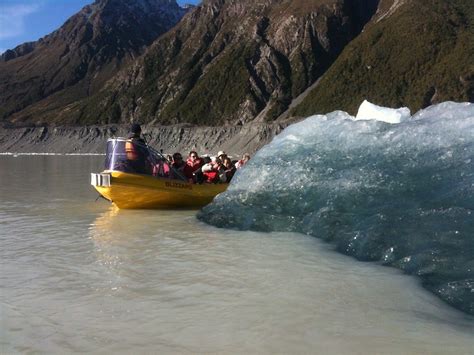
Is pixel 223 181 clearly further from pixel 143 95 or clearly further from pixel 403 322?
pixel 143 95

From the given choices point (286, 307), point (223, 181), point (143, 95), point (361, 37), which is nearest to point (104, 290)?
point (286, 307)

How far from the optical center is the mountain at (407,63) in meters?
120

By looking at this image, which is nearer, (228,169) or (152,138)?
(228,169)

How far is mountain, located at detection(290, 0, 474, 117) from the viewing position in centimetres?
11969

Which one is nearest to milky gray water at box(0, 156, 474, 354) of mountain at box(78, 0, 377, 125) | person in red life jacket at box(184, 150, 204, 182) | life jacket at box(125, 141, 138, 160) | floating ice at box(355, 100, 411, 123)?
life jacket at box(125, 141, 138, 160)

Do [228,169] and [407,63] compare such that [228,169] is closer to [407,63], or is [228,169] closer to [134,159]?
[134,159]

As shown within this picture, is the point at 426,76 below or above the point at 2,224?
above

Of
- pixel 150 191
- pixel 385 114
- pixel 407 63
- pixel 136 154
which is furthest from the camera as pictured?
pixel 407 63

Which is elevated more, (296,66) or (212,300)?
(296,66)

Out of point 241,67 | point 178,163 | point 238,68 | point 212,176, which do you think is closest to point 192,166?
point 178,163

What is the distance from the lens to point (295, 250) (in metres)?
9.16

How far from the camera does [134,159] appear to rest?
50.9 feet

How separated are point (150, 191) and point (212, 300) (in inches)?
379

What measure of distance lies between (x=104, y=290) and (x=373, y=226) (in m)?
4.62
